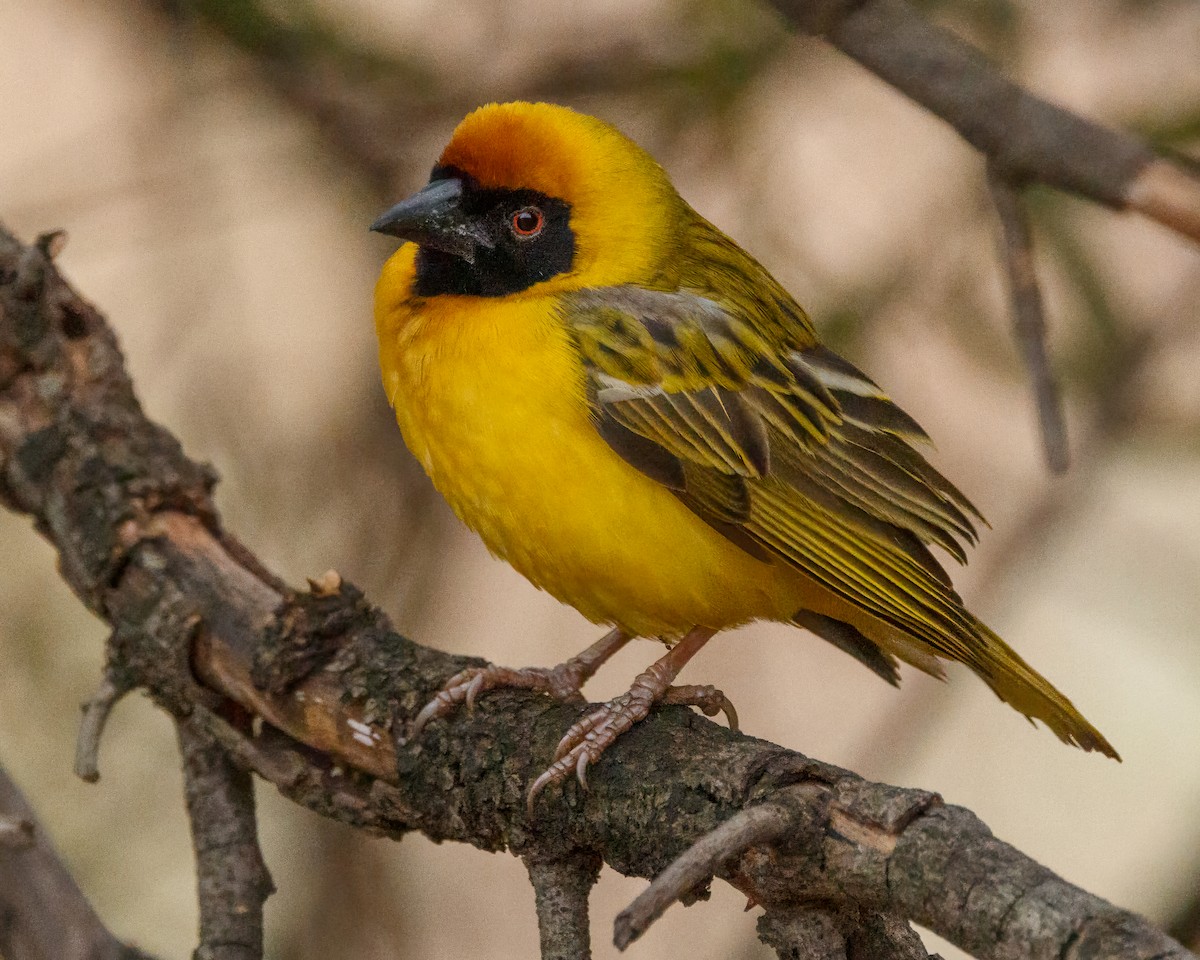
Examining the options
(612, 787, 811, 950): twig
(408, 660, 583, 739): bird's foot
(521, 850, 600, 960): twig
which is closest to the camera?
(612, 787, 811, 950): twig

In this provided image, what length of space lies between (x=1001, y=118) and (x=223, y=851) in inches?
82.0

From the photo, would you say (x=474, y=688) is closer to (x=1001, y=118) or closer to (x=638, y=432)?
(x=638, y=432)

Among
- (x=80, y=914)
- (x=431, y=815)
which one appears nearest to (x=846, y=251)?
(x=431, y=815)

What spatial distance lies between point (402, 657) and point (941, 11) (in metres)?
2.76

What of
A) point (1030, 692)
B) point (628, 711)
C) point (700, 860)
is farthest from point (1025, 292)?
point (700, 860)

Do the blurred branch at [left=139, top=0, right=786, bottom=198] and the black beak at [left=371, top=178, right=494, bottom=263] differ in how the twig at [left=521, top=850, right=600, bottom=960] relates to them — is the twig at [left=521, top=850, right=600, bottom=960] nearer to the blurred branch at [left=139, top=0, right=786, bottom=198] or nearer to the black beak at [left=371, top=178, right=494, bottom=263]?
the black beak at [left=371, top=178, right=494, bottom=263]

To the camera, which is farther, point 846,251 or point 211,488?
point 846,251

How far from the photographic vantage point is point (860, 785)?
7.78 feet

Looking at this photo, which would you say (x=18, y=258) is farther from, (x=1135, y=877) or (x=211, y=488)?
(x=1135, y=877)

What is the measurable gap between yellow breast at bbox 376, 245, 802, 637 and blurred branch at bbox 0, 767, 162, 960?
3.67 feet

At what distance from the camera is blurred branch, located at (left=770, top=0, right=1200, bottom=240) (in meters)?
2.55

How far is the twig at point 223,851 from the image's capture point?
2.98m

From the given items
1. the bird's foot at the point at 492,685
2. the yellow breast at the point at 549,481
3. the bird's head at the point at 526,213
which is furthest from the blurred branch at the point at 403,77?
the bird's foot at the point at 492,685

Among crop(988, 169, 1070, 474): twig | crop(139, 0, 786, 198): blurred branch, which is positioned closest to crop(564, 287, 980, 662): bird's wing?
crop(988, 169, 1070, 474): twig
